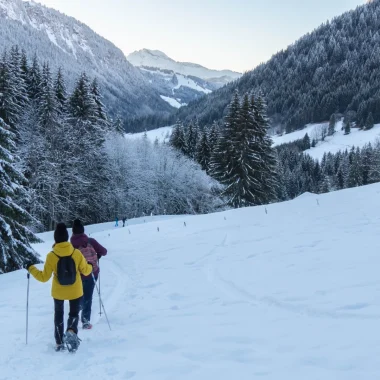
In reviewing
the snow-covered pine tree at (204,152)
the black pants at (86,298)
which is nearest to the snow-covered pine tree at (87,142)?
the snow-covered pine tree at (204,152)

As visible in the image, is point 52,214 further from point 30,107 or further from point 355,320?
point 355,320

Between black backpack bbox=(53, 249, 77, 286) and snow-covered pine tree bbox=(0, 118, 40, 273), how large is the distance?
8283 mm

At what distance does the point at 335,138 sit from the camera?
457 ft

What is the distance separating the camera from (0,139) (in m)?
13.5

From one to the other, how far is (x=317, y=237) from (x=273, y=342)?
8.30 metres

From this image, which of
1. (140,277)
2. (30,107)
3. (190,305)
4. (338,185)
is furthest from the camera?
(338,185)

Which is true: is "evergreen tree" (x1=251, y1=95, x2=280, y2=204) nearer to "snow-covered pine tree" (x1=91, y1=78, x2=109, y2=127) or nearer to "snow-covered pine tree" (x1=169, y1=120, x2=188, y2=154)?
"snow-covered pine tree" (x1=91, y1=78, x2=109, y2=127)

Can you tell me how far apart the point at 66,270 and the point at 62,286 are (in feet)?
1.07

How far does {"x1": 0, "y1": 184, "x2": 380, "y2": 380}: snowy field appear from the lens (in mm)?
4492

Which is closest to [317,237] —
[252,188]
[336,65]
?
[252,188]

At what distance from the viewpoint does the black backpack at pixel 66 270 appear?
17.4 ft

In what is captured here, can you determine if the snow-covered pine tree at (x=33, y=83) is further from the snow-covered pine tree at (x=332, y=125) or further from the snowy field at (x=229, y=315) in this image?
the snow-covered pine tree at (x=332, y=125)

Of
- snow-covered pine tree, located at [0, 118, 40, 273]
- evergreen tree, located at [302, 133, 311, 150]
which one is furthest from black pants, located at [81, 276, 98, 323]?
evergreen tree, located at [302, 133, 311, 150]

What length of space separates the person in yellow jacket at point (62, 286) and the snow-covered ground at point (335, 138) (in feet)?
410
